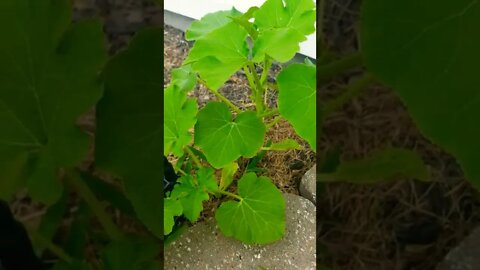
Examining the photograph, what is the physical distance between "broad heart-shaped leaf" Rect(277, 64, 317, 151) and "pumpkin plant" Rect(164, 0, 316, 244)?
5cm

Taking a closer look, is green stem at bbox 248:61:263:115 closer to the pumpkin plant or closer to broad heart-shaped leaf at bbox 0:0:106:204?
the pumpkin plant

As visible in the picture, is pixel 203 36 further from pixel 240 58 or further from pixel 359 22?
pixel 359 22

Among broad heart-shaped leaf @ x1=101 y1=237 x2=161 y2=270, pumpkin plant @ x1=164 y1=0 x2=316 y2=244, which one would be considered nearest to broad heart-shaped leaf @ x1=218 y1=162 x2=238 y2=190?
pumpkin plant @ x1=164 y1=0 x2=316 y2=244

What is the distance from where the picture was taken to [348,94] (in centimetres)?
41

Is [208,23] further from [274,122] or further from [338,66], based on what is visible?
[338,66]

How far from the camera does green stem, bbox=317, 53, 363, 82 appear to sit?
1.31 ft

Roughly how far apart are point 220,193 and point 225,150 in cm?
13

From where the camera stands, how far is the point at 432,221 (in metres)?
0.42

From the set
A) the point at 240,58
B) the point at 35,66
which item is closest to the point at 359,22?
the point at 35,66

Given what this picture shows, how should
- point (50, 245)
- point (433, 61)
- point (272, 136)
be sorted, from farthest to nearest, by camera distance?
point (272, 136) < point (50, 245) < point (433, 61)

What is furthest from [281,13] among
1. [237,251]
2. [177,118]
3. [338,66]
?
[338,66]

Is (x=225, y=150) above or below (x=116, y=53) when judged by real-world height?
below

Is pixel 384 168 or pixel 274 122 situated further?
pixel 274 122

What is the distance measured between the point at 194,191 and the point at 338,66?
0.44 m
